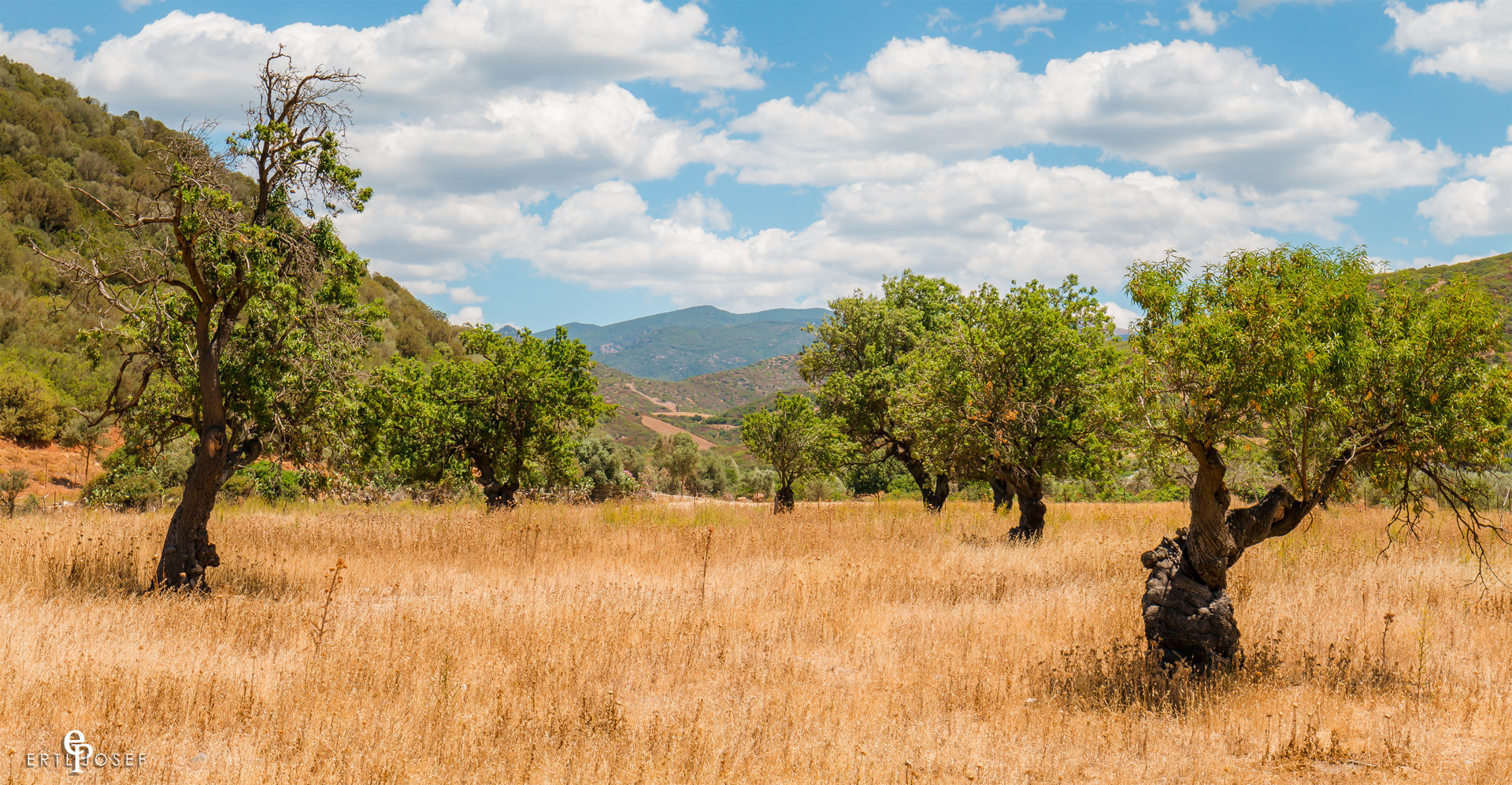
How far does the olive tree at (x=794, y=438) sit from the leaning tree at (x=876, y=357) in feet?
3.40

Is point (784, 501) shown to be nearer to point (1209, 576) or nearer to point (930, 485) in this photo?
point (930, 485)

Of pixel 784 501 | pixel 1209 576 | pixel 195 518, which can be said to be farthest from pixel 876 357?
pixel 195 518

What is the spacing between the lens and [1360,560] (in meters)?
13.6

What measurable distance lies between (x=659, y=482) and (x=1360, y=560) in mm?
46688

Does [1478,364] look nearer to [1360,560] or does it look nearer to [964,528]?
[1360,560]

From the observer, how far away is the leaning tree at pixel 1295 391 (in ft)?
23.5

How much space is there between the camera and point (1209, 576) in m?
8.20

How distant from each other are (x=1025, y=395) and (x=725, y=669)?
10.1 m

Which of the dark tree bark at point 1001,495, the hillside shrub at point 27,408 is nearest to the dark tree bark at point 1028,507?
the dark tree bark at point 1001,495

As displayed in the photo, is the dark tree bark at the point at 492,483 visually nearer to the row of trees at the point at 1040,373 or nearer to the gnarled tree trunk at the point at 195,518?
the row of trees at the point at 1040,373

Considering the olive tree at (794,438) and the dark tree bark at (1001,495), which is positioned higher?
the olive tree at (794,438)

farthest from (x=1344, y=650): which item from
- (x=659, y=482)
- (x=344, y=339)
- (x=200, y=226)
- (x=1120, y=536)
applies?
(x=659, y=482)

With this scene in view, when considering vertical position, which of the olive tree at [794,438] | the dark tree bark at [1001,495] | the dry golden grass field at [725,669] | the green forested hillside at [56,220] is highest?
the green forested hillside at [56,220]

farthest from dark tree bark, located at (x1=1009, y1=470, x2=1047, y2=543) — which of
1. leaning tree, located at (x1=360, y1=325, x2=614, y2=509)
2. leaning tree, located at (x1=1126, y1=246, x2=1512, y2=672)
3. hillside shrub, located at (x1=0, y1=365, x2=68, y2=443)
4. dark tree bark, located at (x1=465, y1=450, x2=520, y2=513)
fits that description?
hillside shrub, located at (x1=0, y1=365, x2=68, y2=443)
